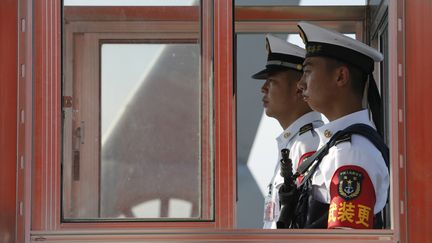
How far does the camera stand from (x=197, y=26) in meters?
3.62

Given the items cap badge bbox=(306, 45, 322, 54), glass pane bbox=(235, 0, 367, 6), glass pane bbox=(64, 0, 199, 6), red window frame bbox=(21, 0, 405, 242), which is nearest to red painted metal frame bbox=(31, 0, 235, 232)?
red window frame bbox=(21, 0, 405, 242)

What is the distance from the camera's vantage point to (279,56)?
4195mm

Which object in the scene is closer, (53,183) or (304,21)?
(53,183)

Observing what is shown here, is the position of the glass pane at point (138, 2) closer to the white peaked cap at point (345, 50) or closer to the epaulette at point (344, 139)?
the white peaked cap at point (345, 50)

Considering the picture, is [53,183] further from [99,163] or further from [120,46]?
[120,46]

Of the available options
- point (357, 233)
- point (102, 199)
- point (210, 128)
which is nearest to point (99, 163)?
point (102, 199)

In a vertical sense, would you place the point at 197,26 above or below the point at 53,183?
above

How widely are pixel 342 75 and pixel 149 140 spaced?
77cm

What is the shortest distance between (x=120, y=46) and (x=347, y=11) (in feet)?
3.22

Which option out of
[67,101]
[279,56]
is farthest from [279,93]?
[67,101]

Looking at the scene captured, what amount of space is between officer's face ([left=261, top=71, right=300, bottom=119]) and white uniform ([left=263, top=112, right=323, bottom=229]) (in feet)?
0.22

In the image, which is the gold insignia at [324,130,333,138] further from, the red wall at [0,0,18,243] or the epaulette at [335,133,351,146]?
the red wall at [0,0,18,243]

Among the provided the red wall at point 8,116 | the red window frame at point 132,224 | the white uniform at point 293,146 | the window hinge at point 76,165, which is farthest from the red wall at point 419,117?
the red wall at point 8,116

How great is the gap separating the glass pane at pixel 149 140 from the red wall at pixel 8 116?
28 centimetres
